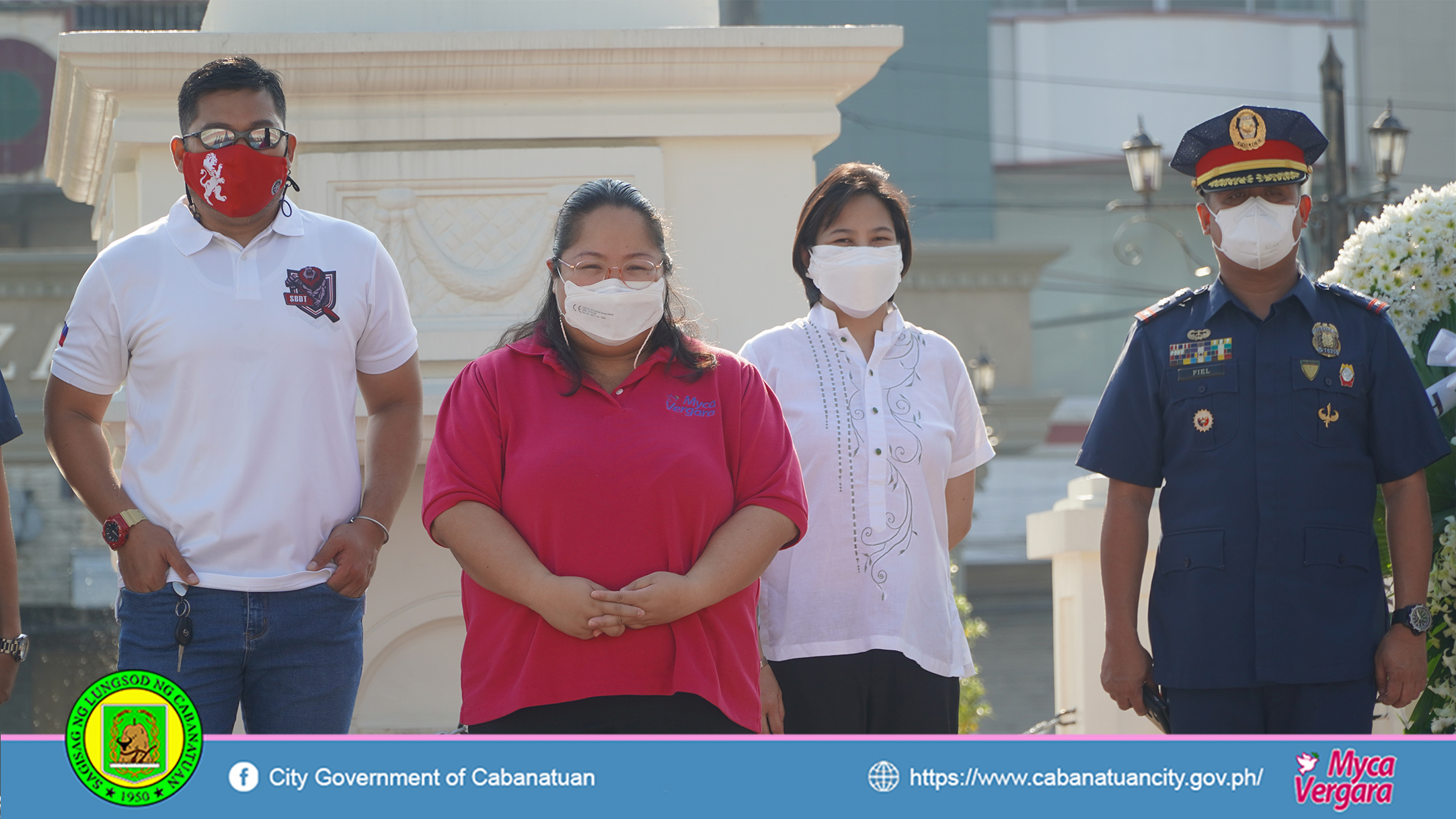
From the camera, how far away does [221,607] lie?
289cm

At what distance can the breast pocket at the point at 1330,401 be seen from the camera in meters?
3.04

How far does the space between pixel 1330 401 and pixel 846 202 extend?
1105 millimetres

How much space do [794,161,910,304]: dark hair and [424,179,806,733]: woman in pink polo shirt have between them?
0.64 meters

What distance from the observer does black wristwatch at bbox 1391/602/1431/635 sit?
298cm

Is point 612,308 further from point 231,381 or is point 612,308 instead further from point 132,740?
point 132,740

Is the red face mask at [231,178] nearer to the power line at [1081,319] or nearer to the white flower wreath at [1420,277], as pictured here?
the white flower wreath at [1420,277]

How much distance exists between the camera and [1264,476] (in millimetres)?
3018

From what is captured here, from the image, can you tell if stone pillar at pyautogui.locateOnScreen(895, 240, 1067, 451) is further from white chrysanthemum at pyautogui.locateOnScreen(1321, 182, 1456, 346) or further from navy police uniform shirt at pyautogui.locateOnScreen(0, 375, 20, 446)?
navy police uniform shirt at pyautogui.locateOnScreen(0, 375, 20, 446)

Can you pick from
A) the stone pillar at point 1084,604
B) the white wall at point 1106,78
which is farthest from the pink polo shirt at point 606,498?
the white wall at point 1106,78

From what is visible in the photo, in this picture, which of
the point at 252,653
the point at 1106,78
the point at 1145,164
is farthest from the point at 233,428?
the point at 1106,78
